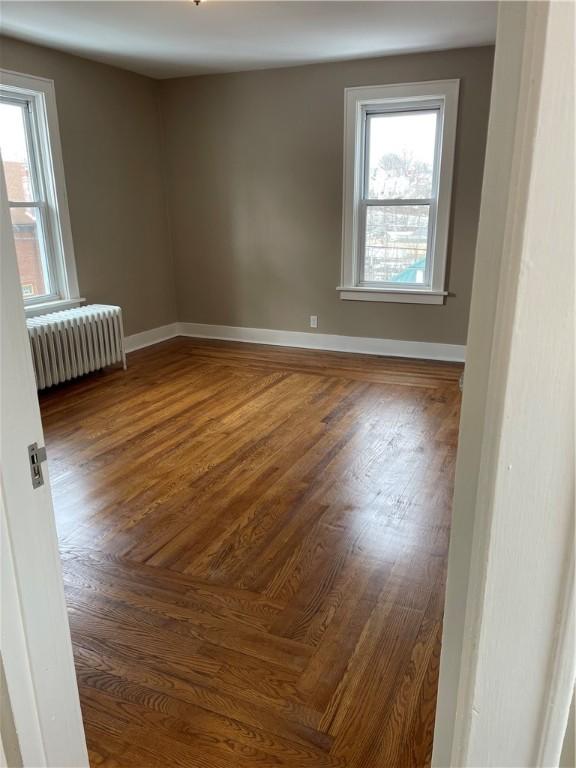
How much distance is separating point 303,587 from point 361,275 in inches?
150

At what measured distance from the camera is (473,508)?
1.95 feet

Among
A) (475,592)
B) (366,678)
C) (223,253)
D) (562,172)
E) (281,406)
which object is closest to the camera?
(562,172)

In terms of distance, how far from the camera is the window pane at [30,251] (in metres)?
4.40

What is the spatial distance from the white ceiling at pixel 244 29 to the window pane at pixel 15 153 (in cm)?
54

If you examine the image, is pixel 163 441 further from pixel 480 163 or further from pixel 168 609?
pixel 480 163

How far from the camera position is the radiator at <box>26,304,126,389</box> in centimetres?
417

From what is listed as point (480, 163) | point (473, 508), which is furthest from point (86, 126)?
point (473, 508)

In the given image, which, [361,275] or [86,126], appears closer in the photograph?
[86,126]

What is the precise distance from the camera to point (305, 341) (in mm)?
5676

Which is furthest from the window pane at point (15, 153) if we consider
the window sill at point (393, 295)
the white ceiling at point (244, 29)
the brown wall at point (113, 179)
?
the window sill at point (393, 295)

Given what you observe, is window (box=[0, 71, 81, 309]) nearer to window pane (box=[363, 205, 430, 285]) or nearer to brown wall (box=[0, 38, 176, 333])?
brown wall (box=[0, 38, 176, 333])

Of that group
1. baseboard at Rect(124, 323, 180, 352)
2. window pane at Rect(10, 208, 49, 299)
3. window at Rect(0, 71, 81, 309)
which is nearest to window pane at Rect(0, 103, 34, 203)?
window at Rect(0, 71, 81, 309)

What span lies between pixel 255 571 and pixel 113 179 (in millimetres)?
4299

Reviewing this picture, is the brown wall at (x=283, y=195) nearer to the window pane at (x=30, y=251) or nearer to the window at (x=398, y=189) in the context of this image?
the window at (x=398, y=189)
